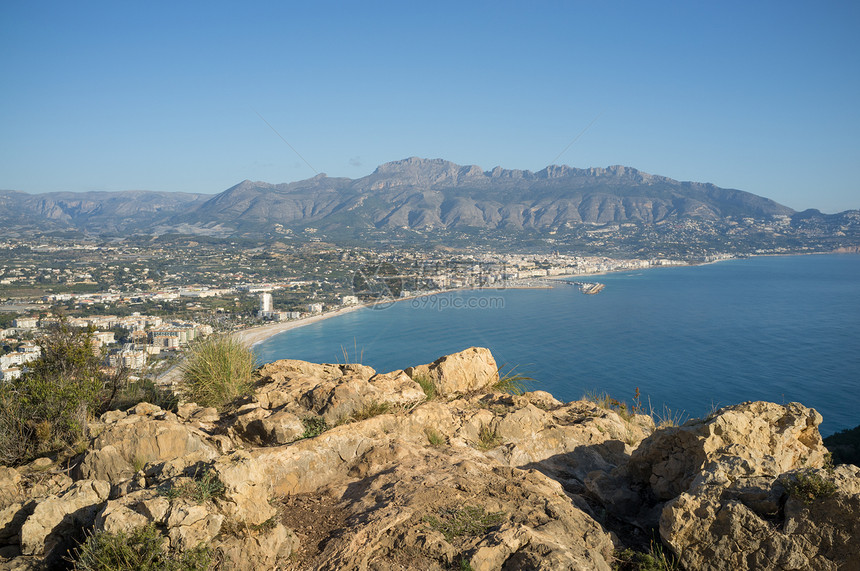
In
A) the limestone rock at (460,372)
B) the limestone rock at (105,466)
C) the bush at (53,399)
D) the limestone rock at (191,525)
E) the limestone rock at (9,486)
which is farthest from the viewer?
the limestone rock at (460,372)

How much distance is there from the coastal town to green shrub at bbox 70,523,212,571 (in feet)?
48.5

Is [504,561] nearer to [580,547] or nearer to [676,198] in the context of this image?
[580,547]

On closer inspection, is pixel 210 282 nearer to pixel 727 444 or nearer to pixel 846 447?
pixel 846 447

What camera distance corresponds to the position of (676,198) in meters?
168

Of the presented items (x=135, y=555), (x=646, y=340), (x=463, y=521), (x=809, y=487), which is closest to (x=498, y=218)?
(x=646, y=340)

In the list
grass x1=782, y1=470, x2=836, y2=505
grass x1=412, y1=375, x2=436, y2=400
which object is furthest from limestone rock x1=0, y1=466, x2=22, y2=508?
grass x1=782, y1=470, x2=836, y2=505

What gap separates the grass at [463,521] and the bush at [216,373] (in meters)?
3.69

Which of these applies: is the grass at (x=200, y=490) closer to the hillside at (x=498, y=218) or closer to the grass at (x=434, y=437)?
the grass at (x=434, y=437)

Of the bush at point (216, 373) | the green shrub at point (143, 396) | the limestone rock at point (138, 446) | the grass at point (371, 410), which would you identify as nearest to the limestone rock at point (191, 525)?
the limestone rock at point (138, 446)

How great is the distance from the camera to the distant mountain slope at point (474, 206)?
145125 mm

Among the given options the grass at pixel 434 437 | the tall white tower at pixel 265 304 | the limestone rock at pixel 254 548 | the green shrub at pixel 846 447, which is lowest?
the tall white tower at pixel 265 304

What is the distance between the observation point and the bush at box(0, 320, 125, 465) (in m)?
5.06

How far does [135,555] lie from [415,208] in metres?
159

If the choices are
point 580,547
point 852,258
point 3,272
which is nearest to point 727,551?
point 580,547
